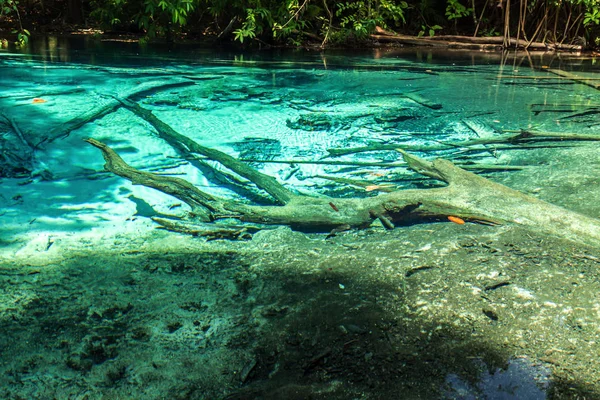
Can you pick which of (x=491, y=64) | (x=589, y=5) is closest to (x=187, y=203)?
(x=491, y=64)

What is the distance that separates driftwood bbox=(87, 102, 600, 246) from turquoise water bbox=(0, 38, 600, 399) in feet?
0.29

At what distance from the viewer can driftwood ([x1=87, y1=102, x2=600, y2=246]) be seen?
2.03 meters

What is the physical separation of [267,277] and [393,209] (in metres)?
0.68

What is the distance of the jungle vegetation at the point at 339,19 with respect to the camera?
786cm

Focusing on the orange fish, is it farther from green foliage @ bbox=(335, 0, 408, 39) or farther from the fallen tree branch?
green foliage @ bbox=(335, 0, 408, 39)

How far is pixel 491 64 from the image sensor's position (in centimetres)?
648

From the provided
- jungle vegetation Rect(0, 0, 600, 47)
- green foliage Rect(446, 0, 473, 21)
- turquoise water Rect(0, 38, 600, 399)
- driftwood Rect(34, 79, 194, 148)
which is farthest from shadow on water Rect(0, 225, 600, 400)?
green foliage Rect(446, 0, 473, 21)

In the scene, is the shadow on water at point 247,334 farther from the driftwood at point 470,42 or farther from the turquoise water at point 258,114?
the driftwood at point 470,42

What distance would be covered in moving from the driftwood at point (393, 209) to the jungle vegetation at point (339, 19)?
17.5 feet

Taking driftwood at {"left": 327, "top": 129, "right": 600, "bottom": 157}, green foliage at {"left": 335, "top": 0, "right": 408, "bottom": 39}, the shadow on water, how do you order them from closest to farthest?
the shadow on water, driftwood at {"left": 327, "top": 129, "right": 600, "bottom": 157}, green foliage at {"left": 335, "top": 0, "right": 408, "bottom": 39}

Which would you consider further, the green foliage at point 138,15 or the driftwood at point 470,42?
the driftwood at point 470,42

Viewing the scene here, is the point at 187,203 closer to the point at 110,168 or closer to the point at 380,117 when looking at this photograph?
the point at 110,168

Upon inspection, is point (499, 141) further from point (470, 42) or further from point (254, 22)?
point (470, 42)

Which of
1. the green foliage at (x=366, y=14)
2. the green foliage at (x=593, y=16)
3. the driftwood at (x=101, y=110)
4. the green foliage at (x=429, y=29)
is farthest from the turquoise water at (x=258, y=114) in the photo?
the green foliage at (x=429, y=29)
